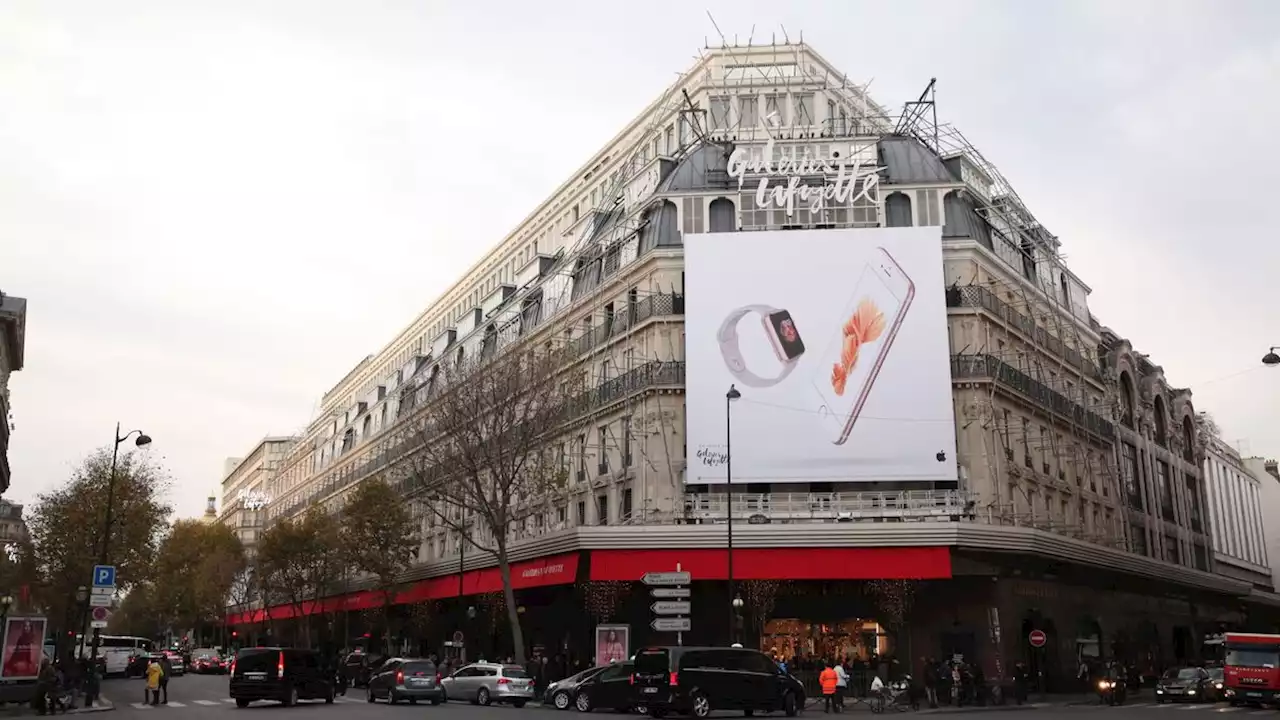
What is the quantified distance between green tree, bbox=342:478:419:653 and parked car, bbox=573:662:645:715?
26.2 meters

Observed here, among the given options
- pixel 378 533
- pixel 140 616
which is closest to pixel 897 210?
pixel 378 533

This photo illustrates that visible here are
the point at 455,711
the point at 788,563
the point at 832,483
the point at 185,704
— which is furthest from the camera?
the point at 832,483

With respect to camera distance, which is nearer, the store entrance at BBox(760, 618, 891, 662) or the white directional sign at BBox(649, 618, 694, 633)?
the white directional sign at BBox(649, 618, 694, 633)

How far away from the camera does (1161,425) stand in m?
65.7

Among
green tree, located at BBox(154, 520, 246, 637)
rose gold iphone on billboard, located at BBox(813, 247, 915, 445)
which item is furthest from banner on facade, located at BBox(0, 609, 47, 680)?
green tree, located at BBox(154, 520, 246, 637)

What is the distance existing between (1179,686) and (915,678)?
9772 mm

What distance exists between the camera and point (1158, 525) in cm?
5997

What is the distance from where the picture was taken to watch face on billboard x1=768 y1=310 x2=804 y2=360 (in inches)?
1631

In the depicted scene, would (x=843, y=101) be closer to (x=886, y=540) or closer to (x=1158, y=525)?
(x=886, y=540)

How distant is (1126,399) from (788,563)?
32.3 metres

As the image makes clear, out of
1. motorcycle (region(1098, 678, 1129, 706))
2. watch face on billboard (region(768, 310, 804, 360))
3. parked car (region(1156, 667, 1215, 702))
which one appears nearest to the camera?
motorcycle (region(1098, 678, 1129, 706))

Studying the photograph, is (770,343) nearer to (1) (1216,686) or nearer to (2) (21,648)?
(1) (1216,686)

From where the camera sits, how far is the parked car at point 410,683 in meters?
33.6

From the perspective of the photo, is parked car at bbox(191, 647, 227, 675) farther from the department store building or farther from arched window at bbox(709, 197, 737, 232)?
arched window at bbox(709, 197, 737, 232)
